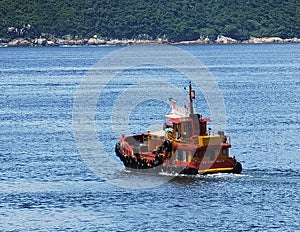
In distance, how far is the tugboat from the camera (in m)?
67.2

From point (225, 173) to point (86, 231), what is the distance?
48.8 feet

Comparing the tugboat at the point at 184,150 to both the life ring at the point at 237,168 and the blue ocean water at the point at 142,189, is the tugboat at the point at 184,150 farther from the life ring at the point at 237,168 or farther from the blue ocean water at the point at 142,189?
the blue ocean water at the point at 142,189

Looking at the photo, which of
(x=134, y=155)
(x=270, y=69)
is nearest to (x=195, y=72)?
(x=270, y=69)

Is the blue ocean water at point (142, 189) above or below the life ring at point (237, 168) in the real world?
below

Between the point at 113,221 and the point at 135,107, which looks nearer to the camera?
the point at 113,221

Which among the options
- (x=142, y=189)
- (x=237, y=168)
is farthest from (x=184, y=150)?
(x=142, y=189)

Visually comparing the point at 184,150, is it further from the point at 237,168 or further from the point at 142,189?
the point at 142,189

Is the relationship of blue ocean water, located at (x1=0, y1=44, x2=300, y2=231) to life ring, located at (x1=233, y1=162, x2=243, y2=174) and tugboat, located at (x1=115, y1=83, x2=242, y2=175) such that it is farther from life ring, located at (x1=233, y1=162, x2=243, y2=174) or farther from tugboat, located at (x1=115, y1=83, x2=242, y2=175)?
tugboat, located at (x1=115, y1=83, x2=242, y2=175)

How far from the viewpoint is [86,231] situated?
180 ft

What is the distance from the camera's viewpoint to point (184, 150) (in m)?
67.7

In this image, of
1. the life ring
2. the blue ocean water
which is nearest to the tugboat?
the life ring

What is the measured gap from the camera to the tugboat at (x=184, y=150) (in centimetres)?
6725

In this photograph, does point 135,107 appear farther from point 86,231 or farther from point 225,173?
point 86,231

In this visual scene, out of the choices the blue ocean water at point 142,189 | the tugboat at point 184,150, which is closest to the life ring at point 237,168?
the tugboat at point 184,150
